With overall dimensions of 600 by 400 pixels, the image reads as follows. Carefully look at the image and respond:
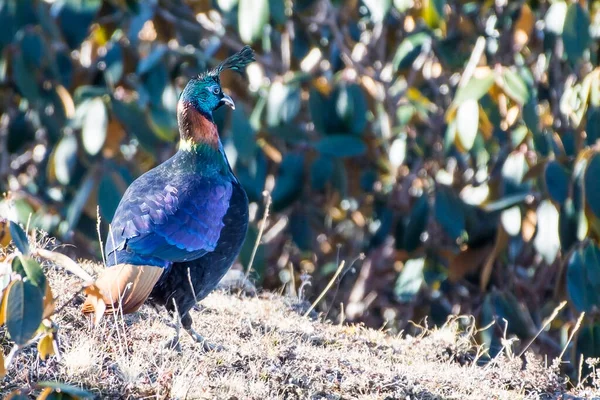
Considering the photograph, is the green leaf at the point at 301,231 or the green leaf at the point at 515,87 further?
the green leaf at the point at 301,231

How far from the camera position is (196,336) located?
455cm

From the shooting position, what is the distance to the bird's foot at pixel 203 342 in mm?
4457

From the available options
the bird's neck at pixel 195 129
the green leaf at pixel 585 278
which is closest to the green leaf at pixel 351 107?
the green leaf at pixel 585 278

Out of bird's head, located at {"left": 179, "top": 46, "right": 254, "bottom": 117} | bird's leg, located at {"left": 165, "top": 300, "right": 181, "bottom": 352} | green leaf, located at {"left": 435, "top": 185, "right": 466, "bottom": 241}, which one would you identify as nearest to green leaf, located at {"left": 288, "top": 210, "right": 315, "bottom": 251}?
green leaf, located at {"left": 435, "top": 185, "right": 466, "bottom": 241}

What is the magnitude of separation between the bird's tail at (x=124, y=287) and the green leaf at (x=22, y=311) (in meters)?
0.79

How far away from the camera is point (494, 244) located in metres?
7.40

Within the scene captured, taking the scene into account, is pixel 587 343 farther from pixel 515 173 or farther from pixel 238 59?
pixel 238 59

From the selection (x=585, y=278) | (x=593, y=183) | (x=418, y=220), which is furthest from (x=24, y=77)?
(x=585, y=278)

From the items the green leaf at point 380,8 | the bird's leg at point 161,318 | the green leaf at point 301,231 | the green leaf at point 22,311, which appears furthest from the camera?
the green leaf at point 301,231

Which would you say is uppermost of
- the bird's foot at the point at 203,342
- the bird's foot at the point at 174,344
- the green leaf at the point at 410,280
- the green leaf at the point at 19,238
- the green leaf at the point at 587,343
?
the green leaf at the point at 19,238

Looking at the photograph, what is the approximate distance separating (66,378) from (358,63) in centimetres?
461

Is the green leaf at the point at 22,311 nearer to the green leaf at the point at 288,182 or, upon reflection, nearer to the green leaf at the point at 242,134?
the green leaf at the point at 242,134

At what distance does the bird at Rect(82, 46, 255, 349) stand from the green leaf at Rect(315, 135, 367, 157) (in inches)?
81.8

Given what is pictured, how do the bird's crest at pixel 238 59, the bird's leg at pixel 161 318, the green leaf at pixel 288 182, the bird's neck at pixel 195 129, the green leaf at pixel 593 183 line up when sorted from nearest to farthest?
1. the bird's leg at pixel 161 318
2. the bird's neck at pixel 195 129
3. the bird's crest at pixel 238 59
4. the green leaf at pixel 593 183
5. the green leaf at pixel 288 182
